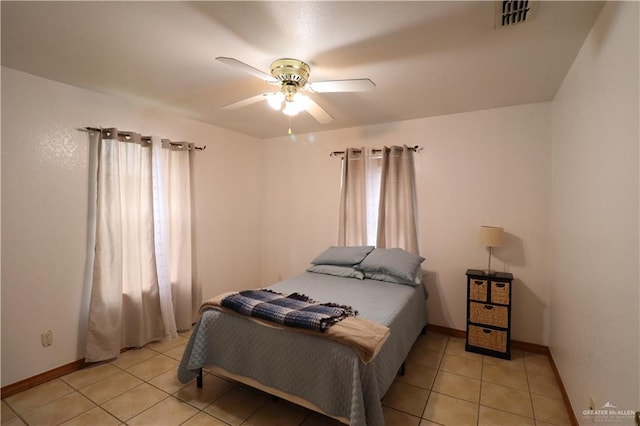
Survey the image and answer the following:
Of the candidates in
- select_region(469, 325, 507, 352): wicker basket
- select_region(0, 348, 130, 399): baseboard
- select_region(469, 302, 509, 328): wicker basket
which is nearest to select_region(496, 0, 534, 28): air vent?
select_region(469, 302, 509, 328): wicker basket

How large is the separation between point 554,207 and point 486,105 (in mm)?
1157

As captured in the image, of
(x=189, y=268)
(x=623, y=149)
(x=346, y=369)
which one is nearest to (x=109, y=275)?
(x=189, y=268)

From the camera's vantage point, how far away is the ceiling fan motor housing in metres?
2.05

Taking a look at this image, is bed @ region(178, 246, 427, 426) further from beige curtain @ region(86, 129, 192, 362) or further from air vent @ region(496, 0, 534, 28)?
air vent @ region(496, 0, 534, 28)

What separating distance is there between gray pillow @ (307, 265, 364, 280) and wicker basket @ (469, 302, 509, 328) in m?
1.12

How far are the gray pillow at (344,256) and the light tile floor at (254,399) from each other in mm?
1122

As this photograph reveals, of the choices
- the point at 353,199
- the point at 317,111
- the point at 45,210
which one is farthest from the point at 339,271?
the point at 45,210

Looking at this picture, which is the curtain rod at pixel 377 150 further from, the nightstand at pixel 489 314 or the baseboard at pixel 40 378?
the baseboard at pixel 40 378

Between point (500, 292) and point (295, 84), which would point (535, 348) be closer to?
point (500, 292)

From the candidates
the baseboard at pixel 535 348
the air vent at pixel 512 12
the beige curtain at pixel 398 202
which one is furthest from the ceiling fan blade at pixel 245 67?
the baseboard at pixel 535 348

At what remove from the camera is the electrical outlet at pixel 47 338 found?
97.1 inches

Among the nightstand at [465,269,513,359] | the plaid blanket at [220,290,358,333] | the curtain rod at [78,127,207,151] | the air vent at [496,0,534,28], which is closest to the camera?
the air vent at [496,0,534,28]

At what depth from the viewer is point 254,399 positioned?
2.28m

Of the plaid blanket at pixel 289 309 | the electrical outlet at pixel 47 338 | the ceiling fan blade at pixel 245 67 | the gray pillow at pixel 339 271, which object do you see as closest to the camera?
the ceiling fan blade at pixel 245 67
